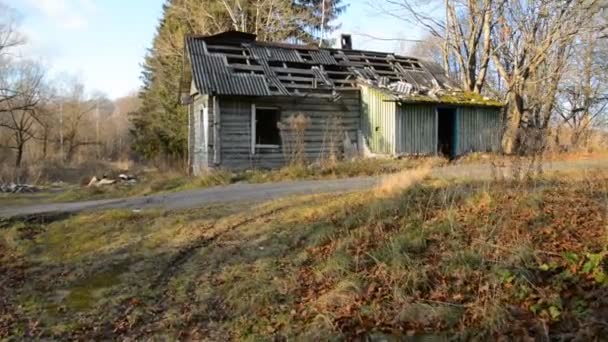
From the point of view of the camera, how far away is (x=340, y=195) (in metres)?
9.92

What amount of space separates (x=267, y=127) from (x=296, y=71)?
2692 mm

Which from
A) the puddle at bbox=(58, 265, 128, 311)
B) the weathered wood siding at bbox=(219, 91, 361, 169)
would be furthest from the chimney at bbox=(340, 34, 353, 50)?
the puddle at bbox=(58, 265, 128, 311)

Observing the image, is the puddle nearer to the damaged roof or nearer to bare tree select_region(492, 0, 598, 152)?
the damaged roof

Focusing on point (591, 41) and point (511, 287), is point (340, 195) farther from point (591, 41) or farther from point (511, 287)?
point (591, 41)

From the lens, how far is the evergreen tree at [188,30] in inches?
1305

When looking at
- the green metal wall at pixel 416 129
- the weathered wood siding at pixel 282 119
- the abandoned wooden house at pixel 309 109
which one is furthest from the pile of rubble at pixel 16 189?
the green metal wall at pixel 416 129

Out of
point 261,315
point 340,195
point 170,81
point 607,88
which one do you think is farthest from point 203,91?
point 607,88

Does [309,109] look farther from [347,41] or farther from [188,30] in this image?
[188,30]

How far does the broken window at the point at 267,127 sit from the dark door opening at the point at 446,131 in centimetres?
659

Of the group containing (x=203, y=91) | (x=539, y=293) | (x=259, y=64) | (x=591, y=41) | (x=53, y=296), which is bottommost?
(x=53, y=296)

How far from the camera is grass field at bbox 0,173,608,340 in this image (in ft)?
16.0

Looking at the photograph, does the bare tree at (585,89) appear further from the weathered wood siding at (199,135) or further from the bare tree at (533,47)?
the weathered wood siding at (199,135)

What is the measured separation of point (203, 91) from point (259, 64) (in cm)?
351

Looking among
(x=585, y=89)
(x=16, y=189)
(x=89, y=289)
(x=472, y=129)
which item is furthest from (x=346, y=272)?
(x=585, y=89)
